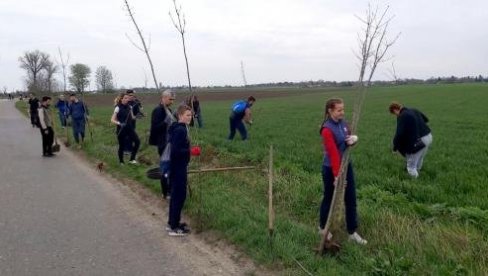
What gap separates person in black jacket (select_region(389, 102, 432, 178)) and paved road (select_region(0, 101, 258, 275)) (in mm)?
5082

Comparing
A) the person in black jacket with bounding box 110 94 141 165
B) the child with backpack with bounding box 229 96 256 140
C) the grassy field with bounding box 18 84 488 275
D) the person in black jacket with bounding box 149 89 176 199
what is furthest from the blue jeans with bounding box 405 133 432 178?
the child with backpack with bounding box 229 96 256 140

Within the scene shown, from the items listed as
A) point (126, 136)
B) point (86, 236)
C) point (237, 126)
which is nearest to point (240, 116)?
point (237, 126)

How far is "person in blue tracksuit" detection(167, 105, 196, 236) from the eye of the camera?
22.1 feet

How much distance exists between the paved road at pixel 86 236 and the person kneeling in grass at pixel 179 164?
245mm

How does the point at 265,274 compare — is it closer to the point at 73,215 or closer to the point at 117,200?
the point at 73,215

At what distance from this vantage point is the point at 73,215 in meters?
7.87

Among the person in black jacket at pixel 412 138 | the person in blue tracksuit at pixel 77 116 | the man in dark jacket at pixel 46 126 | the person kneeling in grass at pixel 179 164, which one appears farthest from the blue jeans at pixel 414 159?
the person in blue tracksuit at pixel 77 116

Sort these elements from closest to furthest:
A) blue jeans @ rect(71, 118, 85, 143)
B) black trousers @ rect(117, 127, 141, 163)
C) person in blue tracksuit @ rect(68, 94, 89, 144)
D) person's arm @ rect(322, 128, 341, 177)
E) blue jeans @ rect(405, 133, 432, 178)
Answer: person's arm @ rect(322, 128, 341, 177) < blue jeans @ rect(405, 133, 432, 178) < black trousers @ rect(117, 127, 141, 163) < person in blue tracksuit @ rect(68, 94, 89, 144) < blue jeans @ rect(71, 118, 85, 143)

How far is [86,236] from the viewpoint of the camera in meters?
6.75

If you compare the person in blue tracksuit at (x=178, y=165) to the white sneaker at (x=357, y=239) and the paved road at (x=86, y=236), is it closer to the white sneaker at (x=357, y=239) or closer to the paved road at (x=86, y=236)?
the paved road at (x=86, y=236)

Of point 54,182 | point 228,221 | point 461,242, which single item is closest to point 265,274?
point 228,221

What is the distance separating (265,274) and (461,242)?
2124 mm

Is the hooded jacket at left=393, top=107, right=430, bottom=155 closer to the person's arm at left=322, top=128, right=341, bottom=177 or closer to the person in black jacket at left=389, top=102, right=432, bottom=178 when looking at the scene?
the person in black jacket at left=389, top=102, right=432, bottom=178

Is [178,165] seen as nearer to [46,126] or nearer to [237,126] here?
[46,126]
